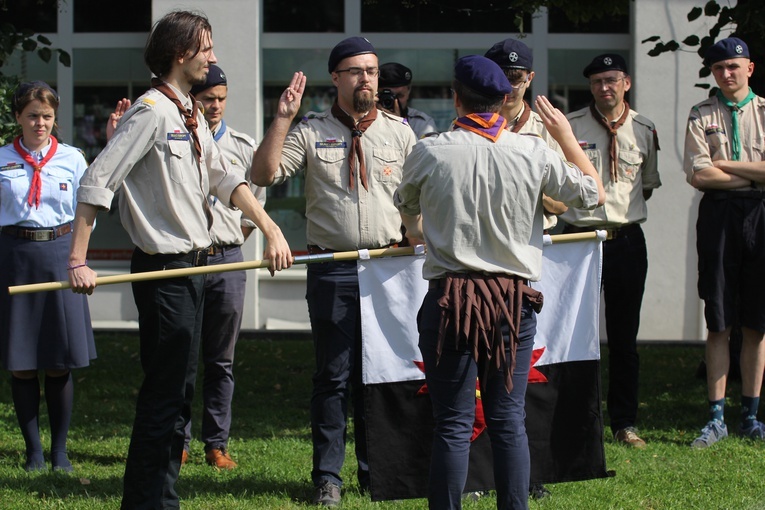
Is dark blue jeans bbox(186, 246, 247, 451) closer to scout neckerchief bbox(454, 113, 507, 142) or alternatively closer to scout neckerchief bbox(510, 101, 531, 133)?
scout neckerchief bbox(510, 101, 531, 133)

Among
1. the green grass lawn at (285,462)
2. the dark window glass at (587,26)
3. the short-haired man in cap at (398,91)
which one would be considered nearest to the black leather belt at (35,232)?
the green grass lawn at (285,462)

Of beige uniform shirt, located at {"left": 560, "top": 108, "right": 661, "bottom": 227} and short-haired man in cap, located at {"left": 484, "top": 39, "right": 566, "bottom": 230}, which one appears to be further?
beige uniform shirt, located at {"left": 560, "top": 108, "right": 661, "bottom": 227}

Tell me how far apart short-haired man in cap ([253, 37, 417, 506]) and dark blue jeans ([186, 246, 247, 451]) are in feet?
3.35

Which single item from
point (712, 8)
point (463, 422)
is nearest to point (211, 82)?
point (463, 422)

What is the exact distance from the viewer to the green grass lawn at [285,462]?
539cm

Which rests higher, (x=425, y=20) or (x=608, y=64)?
(x=425, y=20)

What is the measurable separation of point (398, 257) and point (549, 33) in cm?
751

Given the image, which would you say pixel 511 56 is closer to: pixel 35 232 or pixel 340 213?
pixel 340 213

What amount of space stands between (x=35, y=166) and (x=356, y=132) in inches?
81.4

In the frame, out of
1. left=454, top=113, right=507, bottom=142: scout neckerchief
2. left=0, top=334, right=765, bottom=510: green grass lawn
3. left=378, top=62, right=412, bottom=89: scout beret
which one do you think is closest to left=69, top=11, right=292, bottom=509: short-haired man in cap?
left=0, top=334, right=765, bottom=510: green grass lawn

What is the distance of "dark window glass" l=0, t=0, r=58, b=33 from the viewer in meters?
11.6

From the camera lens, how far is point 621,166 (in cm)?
670

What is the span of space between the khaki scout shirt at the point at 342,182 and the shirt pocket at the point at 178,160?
77 cm

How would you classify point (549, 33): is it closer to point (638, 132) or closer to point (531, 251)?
point (638, 132)
